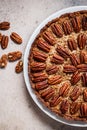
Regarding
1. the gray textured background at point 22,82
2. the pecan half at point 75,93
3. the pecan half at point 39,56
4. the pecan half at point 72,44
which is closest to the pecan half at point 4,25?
the gray textured background at point 22,82

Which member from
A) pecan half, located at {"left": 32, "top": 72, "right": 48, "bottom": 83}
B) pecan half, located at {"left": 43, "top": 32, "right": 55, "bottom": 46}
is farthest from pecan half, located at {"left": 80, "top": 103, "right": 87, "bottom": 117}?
pecan half, located at {"left": 43, "top": 32, "right": 55, "bottom": 46}

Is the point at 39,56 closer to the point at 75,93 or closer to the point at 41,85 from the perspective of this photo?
the point at 41,85

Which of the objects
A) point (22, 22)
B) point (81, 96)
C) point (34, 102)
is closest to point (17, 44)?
point (22, 22)

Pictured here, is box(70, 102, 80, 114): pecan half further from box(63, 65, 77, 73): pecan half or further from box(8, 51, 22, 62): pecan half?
box(8, 51, 22, 62): pecan half

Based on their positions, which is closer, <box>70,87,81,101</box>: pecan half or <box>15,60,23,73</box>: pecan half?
<box>70,87,81,101</box>: pecan half

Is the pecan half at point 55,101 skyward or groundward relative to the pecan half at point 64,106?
skyward

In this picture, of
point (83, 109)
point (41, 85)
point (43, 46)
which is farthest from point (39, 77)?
point (83, 109)

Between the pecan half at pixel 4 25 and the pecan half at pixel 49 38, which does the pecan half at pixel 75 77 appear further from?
the pecan half at pixel 4 25

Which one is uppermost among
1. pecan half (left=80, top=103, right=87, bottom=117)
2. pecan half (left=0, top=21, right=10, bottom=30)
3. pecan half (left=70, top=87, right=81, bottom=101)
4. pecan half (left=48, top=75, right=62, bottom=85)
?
pecan half (left=0, top=21, right=10, bottom=30)

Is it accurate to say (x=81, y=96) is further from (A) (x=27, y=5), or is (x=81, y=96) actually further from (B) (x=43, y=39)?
(A) (x=27, y=5)
